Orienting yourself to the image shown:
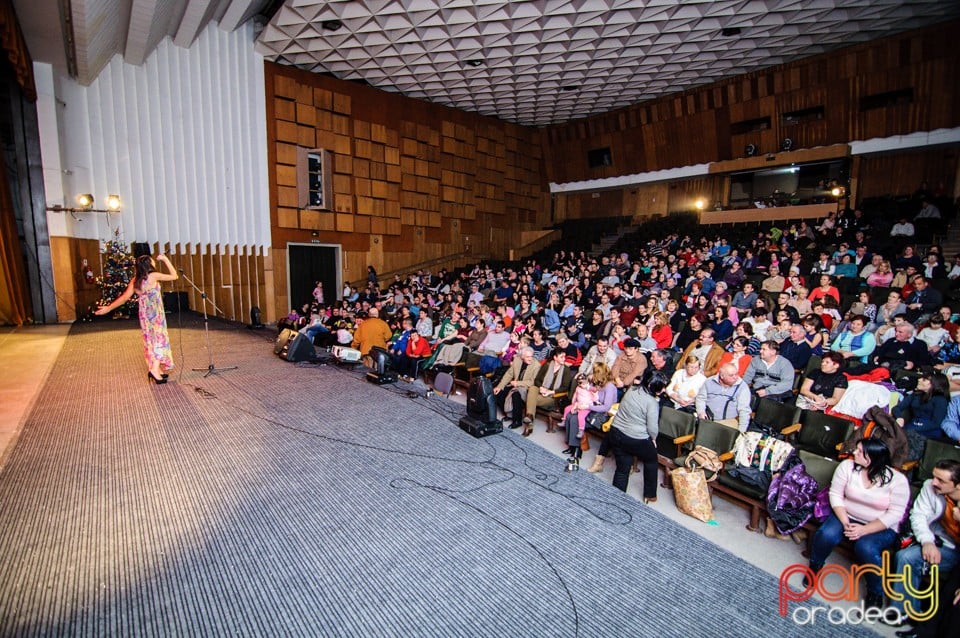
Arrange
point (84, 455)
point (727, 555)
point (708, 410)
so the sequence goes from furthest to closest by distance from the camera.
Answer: point (708, 410)
point (84, 455)
point (727, 555)

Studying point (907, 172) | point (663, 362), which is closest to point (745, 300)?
point (663, 362)

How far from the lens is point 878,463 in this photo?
104 inches

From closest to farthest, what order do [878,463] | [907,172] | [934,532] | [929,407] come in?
[934,532], [878,463], [929,407], [907,172]

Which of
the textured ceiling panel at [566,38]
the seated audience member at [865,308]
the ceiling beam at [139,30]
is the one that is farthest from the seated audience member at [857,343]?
the ceiling beam at [139,30]

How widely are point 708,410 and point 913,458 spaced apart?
4.40ft

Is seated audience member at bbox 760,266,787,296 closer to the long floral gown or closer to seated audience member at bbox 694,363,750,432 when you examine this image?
seated audience member at bbox 694,363,750,432

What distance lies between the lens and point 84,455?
12.1 ft

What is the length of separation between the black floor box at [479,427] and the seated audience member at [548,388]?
30 cm

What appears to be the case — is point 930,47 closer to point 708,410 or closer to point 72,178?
point 708,410

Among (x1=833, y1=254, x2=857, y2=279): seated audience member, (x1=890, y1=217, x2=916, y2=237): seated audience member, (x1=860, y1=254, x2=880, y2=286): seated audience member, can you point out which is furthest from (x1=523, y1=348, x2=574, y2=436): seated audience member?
(x1=890, y1=217, x2=916, y2=237): seated audience member

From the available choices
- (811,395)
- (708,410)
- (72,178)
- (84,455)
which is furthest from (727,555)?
(72,178)

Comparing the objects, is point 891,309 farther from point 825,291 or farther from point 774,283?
point 774,283

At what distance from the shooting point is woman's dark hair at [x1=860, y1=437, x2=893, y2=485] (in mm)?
2639

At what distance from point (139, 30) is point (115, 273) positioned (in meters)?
4.44
